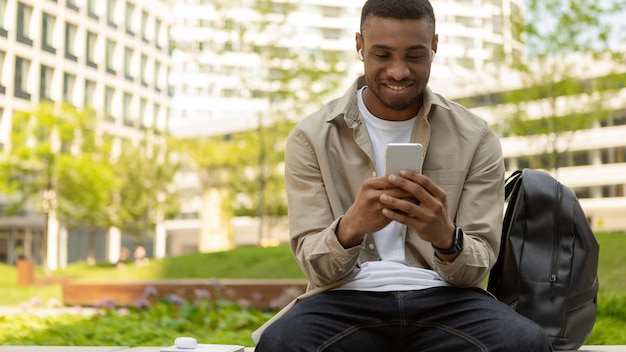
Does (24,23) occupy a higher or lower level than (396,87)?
higher

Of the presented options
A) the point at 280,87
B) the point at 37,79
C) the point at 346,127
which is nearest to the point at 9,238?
the point at 37,79

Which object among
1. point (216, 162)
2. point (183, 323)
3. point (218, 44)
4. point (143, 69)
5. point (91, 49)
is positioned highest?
point (218, 44)

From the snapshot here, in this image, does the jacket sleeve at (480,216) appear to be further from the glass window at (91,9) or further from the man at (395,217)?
the glass window at (91,9)

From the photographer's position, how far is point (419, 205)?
233cm

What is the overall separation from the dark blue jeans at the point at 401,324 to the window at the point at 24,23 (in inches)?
1693

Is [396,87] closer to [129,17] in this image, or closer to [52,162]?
[52,162]

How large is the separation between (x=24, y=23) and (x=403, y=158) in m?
44.3

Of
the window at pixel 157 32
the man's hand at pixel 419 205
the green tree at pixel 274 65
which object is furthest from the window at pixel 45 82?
the man's hand at pixel 419 205

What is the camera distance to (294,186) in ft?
8.93

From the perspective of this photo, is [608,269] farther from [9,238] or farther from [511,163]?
[511,163]

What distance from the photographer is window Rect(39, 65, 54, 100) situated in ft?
147

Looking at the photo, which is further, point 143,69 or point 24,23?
point 143,69

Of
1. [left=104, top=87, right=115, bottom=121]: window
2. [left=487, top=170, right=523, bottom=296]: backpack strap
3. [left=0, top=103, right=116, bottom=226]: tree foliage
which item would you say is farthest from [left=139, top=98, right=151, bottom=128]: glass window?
[left=487, top=170, right=523, bottom=296]: backpack strap

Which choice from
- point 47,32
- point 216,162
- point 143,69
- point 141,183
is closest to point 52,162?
point 141,183
